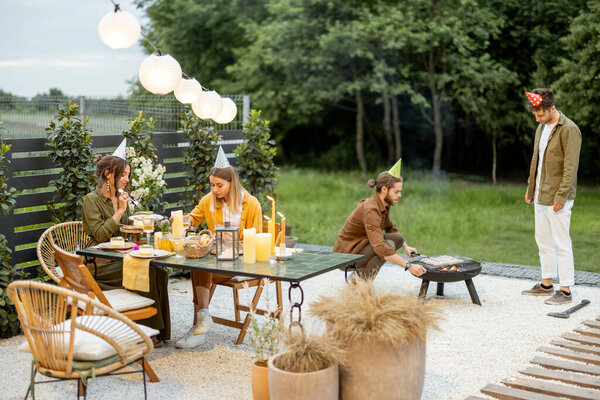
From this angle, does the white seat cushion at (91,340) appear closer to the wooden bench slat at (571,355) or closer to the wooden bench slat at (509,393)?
the wooden bench slat at (509,393)

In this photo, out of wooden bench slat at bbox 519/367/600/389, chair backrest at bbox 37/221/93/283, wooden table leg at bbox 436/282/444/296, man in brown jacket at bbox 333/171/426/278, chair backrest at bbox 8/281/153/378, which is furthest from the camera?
wooden table leg at bbox 436/282/444/296

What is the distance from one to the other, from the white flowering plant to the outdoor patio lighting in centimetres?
179

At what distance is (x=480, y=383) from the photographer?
13.9 ft

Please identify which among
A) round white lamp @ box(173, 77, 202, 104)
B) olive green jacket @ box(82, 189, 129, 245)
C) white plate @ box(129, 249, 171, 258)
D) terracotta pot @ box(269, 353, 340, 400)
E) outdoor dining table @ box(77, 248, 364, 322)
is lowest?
terracotta pot @ box(269, 353, 340, 400)

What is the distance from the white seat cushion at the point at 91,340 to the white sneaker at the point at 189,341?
136 cm

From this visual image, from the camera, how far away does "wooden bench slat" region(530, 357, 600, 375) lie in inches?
169

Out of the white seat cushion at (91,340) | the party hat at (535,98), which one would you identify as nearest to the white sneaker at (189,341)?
the white seat cushion at (91,340)

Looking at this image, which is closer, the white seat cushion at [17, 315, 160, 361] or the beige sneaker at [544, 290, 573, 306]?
the white seat cushion at [17, 315, 160, 361]

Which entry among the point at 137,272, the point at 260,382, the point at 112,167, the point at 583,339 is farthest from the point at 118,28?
the point at 583,339

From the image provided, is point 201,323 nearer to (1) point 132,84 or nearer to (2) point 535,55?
(2) point 535,55

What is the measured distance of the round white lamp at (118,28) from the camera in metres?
4.34

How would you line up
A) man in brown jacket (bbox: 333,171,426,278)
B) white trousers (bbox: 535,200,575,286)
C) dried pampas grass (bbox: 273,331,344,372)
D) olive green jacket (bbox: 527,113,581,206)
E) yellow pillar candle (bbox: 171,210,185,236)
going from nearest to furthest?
dried pampas grass (bbox: 273,331,344,372) < yellow pillar candle (bbox: 171,210,185,236) < man in brown jacket (bbox: 333,171,426,278) < olive green jacket (bbox: 527,113,581,206) < white trousers (bbox: 535,200,575,286)

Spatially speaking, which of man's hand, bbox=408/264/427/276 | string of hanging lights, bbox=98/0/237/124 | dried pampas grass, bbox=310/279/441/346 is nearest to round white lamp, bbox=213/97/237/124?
string of hanging lights, bbox=98/0/237/124

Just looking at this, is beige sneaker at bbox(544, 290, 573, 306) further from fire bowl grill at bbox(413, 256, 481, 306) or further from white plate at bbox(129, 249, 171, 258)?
white plate at bbox(129, 249, 171, 258)
